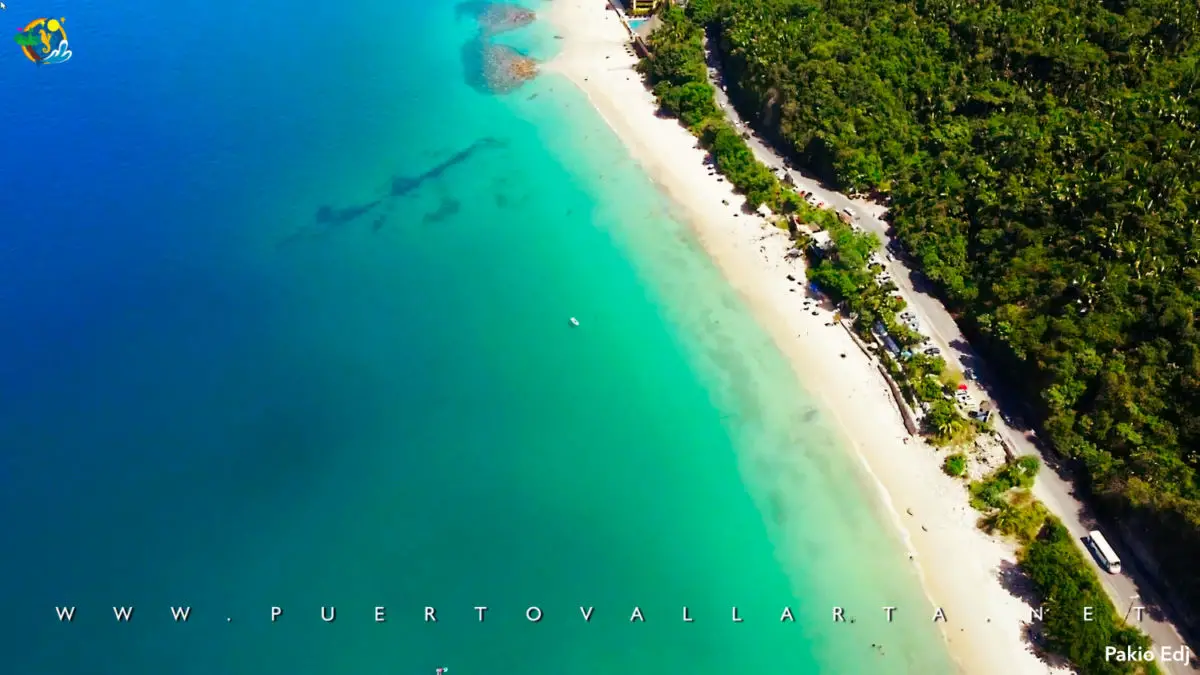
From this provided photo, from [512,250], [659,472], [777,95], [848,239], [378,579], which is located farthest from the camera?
[777,95]

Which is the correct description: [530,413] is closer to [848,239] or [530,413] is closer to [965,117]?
[848,239]

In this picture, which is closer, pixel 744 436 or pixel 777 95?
pixel 744 436

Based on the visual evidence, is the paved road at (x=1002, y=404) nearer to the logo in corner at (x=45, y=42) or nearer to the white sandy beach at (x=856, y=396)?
the white sandy beach at (x=856, y=396)

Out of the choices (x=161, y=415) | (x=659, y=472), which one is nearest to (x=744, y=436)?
(x=659, y=472)

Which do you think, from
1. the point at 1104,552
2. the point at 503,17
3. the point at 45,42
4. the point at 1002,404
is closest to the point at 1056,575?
the point at 1104,552

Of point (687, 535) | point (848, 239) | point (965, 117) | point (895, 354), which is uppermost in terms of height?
point (965, 117)

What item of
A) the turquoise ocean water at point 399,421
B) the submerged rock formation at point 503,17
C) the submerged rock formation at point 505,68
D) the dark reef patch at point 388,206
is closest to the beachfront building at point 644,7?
the submerged rock formation at point 503,17

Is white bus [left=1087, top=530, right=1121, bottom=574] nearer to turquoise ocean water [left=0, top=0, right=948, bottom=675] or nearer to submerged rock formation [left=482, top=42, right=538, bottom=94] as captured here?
turquoise ocean water [left=0, top=0, right=948, bottom=675]
